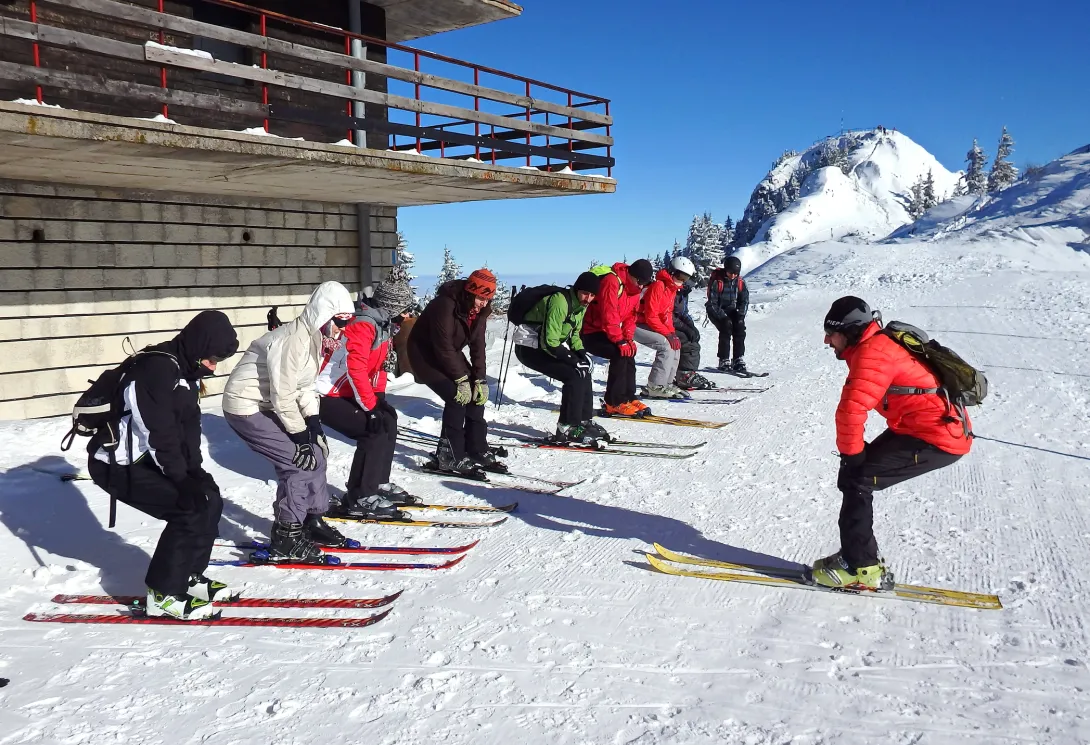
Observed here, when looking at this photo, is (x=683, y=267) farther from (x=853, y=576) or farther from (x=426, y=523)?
(x=853, y=576)

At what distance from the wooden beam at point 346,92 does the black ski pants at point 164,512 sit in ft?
15.7

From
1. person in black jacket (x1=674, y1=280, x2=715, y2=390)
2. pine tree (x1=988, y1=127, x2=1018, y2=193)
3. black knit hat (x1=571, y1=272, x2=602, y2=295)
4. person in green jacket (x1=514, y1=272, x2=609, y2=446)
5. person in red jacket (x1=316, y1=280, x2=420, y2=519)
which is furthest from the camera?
pine tree (x1=988, y1=127, x2=1018, y2=193)

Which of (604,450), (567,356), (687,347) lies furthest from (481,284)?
(687,347)

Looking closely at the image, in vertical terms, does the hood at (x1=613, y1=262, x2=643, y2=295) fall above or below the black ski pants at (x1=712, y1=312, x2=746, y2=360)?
above

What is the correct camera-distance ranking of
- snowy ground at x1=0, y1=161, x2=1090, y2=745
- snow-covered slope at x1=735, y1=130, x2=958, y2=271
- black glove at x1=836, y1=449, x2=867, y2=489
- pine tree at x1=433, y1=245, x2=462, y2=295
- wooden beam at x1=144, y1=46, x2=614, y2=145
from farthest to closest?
1. snow-covered slope at x1=735, y1=130, x2=958, y2=271
2. pine tree at x1=433, y1=245, x2=462, y2=295
3. wooden beam at x1=144, y1=46, x2=614, y2=145
4. black glove at x1=836, y1=449, x2=867, y2=489
5. snowy ground at x1=0, y1=161, x2=1090, y2=745

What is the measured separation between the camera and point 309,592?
15.7 feet

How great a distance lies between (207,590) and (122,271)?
7384 mm

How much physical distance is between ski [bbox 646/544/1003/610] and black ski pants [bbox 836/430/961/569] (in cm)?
22

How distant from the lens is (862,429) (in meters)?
4.48

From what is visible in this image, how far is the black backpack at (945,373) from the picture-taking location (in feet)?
14.3

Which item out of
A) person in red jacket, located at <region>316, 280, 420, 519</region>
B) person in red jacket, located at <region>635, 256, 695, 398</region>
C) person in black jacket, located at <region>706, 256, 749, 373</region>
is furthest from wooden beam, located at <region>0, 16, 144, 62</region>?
person in black jacket, located at <region>706, 256, 749, 373</region>

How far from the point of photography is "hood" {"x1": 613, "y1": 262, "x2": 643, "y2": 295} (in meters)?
10.1

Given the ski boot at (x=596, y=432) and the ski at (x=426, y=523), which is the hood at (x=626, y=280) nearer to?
the ski boot at (x=596, y=432)

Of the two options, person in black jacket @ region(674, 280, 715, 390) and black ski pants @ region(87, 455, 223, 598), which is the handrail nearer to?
person in black jacket @ region(674, 280, 715, 390)
